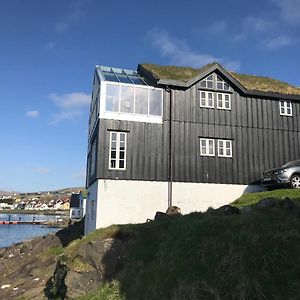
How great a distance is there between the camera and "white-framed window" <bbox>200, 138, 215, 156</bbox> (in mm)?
24281

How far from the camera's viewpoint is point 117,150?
74.6 feet

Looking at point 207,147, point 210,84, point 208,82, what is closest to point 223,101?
point 210,84

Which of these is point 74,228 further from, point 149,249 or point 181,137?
point 149,249

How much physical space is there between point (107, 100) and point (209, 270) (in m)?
14.6

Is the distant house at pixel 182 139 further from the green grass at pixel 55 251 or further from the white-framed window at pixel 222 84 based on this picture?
the green grass at pixel 55 251

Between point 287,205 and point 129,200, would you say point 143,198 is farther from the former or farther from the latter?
point 287,205

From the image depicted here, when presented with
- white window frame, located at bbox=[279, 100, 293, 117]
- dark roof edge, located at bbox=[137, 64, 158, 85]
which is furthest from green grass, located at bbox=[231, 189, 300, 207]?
dark roof edge, located at bbox=[137, 64, 158, 85]

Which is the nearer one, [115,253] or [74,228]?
[115,253]

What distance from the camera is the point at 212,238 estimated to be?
1185 centimetres

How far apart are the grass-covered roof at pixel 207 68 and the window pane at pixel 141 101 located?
141cm

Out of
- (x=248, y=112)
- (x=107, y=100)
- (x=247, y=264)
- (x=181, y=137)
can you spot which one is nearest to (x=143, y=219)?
(x=181, y=137)

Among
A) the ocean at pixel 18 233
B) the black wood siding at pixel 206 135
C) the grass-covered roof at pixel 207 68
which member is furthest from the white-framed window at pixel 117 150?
the ocean at pixel 18 233

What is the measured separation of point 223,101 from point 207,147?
3411 millimetres

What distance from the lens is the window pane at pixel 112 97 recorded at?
23.0 meters
